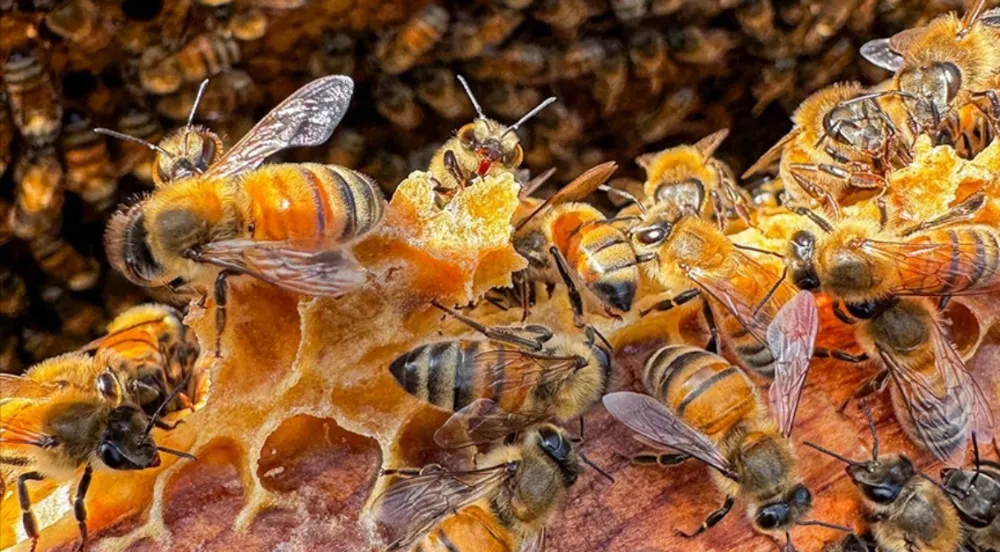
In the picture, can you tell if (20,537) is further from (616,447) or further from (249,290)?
(616,447)

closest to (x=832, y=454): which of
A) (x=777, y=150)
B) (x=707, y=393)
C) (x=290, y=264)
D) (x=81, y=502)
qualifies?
(x=707, y=393)

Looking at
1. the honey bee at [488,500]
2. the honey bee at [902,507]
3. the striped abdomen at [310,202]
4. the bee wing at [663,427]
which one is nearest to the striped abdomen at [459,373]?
the honey bee at [488,500]

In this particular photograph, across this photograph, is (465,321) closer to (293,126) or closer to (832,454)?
(293,126)

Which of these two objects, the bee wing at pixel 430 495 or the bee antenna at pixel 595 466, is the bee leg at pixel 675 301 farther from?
the bee wing at pixel 430 495

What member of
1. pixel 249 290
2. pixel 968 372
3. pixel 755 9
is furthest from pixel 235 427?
pixel 755 9

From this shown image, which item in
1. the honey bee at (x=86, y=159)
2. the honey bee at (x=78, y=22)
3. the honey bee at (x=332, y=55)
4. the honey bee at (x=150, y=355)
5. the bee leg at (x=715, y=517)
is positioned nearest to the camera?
the bee leg at (x=715, y=517)
